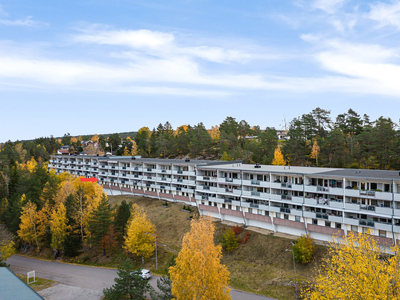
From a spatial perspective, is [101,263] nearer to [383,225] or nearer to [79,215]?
[79,215]

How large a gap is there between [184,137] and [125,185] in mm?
37542

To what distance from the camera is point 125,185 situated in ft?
268

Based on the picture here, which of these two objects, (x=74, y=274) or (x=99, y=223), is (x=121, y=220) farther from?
(x=74, y=274)

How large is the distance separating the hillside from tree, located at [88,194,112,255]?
424 inches

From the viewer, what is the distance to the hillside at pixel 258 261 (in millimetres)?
34562

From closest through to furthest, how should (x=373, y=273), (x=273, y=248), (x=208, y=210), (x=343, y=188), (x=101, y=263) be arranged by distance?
(x=373, y=273)
(x=343, y=188)
(x=273, y=248)
(x=101, y=263)
(x=208, y=210)

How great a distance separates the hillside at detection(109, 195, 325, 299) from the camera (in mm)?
34562

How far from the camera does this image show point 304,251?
35.7 metres

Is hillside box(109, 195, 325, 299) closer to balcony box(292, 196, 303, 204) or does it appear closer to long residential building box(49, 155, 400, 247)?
long residential building box(49, 155, 400, 247)

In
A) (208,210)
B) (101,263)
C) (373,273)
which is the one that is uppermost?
(373,273)

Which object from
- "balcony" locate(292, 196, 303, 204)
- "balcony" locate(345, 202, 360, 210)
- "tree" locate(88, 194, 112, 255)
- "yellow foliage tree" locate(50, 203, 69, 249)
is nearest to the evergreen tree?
"tree" locate(88, 194, 112, 255)

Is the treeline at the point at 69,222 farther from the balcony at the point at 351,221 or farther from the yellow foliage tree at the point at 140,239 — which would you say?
the balcony at the point at 351,221

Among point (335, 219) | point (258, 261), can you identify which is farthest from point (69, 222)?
point (335, 219)

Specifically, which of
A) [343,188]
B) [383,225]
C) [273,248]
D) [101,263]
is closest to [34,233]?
[101,263]
